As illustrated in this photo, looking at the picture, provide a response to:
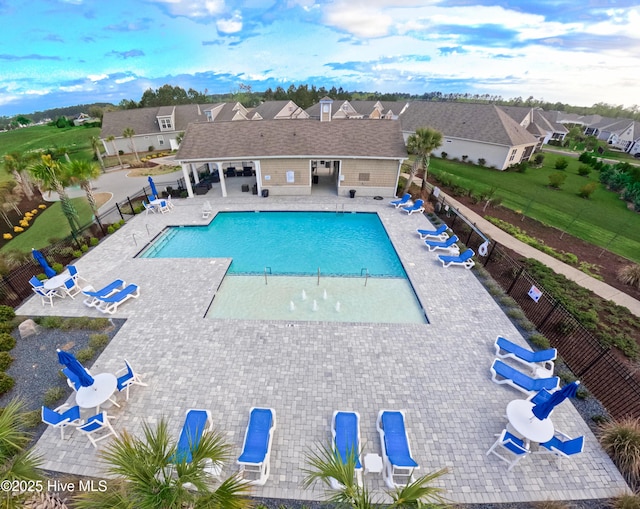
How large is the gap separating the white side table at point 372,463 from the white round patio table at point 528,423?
3590mm

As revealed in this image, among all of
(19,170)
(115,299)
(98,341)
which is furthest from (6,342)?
(19,170)

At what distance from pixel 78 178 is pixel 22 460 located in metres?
17.2

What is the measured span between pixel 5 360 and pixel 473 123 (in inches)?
1912

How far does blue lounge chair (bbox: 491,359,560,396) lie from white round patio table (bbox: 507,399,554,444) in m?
1.01

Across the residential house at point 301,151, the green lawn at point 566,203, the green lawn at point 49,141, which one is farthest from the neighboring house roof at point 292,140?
the green lawn at point 49,141

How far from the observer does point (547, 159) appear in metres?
44.5

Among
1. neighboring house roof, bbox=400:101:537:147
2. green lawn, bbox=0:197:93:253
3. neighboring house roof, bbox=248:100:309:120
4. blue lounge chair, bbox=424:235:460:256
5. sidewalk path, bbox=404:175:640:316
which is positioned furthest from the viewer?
neighboring house roof, bbox=248:100:309:120

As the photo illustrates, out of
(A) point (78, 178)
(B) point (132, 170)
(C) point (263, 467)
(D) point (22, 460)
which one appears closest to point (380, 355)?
(C) point (263, 467)

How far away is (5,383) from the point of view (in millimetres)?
8711

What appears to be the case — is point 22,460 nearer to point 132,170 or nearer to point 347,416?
point 347,416

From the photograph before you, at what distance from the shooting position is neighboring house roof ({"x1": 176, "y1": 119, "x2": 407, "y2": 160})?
2217 cm

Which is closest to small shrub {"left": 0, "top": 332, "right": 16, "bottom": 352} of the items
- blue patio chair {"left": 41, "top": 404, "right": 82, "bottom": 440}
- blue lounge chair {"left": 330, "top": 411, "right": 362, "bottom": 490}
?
blue patio chair {"left": 41, "top": 404, "right": 82, "bottom": 440}

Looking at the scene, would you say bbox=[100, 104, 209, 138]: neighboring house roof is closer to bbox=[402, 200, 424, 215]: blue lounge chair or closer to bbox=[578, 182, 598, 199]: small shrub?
bbox=[402, 200, 424, 215]: blue lounge chair

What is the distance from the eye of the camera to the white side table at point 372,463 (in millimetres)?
6662
